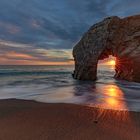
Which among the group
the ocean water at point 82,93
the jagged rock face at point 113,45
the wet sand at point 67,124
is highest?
the jagged rock face at point 113,45

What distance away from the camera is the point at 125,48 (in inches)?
760

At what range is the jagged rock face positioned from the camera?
1881cm

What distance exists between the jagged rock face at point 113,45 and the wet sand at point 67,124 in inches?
523

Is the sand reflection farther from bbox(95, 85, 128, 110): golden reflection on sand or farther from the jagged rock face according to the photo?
the jagged rock face

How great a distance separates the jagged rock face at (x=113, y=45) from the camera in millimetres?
18812

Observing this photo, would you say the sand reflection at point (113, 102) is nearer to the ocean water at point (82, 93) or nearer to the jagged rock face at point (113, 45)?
the ocean water at point (82, 93)

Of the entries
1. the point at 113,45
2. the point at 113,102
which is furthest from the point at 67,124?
the point at 113,45

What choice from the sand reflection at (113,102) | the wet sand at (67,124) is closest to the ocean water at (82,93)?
the sand reflection at (113,102)

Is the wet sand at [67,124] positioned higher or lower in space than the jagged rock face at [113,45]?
lower

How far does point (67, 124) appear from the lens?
16.8 ft

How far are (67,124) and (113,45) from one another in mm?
16198

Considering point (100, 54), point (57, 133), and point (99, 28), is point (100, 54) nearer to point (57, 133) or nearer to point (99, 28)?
point (99, 28)

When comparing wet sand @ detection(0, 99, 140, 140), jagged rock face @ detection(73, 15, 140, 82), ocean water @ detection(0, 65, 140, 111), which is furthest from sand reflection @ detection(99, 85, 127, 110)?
jagged rock face @ detection(73, 15, 140, 82)

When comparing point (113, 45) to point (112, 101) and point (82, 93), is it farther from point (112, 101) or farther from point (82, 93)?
point (112, 101)
